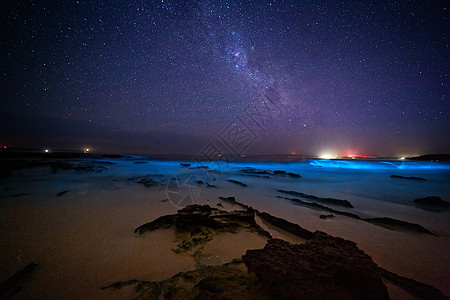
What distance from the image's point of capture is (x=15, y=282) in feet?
5.40

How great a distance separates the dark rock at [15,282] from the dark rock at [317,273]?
86.6 inches

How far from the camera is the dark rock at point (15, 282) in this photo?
5.02 ft

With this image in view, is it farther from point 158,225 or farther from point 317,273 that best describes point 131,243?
point 317,273

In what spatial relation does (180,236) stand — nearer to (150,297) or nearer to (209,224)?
(209,224)

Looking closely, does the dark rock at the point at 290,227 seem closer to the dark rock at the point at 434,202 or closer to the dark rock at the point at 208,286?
the dark rock at the point at 208,286

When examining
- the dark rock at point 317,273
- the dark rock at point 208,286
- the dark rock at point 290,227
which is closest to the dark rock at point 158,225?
the dark rock at point 208,286

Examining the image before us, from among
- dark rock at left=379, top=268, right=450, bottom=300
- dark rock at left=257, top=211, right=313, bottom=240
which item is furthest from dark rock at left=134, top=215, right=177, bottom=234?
dark rock at left=379, top=268, right=450, bottom=300

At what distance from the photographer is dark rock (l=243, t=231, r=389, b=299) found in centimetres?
118

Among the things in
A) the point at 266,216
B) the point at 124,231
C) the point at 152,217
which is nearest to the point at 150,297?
the point at 124,231

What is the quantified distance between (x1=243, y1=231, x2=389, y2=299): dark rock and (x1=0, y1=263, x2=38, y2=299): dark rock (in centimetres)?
220

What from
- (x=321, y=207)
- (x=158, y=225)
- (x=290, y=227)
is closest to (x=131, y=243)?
(x=158, y=225)

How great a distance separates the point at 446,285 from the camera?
1.82m

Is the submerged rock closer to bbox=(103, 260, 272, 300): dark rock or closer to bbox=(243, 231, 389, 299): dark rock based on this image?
bbox=(103, 260, 272, 300): dark rock

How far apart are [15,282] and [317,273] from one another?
9.34ft
